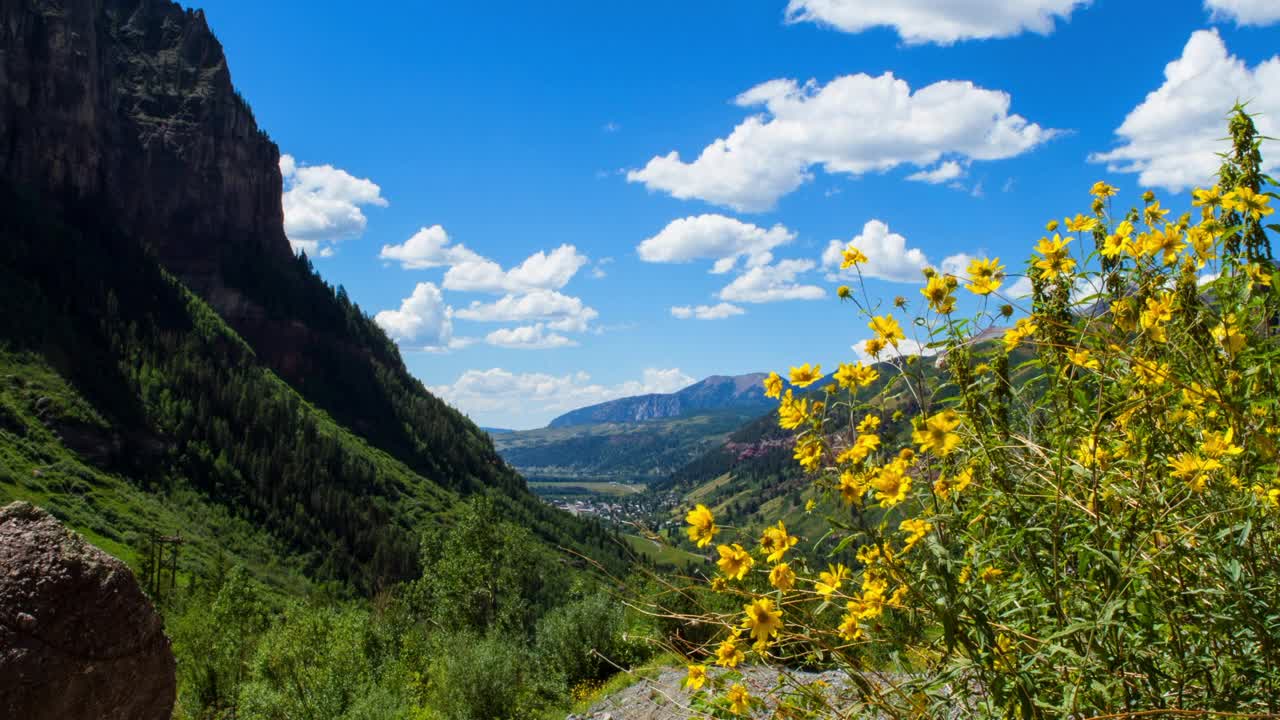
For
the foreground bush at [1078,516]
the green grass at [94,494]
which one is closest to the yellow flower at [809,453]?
the foreground bush at [1078,516]

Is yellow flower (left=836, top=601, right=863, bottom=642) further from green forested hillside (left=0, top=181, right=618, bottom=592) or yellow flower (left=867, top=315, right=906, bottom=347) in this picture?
green forested hillside (left=0, top=181, right=618, bottom=592)

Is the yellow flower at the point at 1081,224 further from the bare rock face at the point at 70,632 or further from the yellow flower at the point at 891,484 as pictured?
the bare rock face at the point at 70,632

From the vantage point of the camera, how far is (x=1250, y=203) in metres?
2.41

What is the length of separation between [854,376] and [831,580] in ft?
2.32

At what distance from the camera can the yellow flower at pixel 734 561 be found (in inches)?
92.4

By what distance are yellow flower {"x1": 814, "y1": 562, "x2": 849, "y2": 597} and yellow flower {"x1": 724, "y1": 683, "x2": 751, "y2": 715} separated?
43 centimetres

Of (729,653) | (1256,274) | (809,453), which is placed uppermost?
(1256,274)

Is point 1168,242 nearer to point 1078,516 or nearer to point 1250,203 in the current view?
point 1250,203

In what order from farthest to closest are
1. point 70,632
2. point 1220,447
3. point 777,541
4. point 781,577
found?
point 70,632 → point 777,541 → point 781,577 → point 1220,447

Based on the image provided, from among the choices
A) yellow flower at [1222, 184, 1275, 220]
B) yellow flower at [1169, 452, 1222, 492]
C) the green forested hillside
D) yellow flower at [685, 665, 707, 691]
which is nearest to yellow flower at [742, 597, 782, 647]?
yellow flower at [685, 665, 707, 691]

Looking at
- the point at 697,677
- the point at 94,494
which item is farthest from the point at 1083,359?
the point at 94,494

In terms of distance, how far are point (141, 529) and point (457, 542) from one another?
7151 centimetres

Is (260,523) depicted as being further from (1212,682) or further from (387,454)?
(1212,682)

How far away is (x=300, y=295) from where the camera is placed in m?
191
